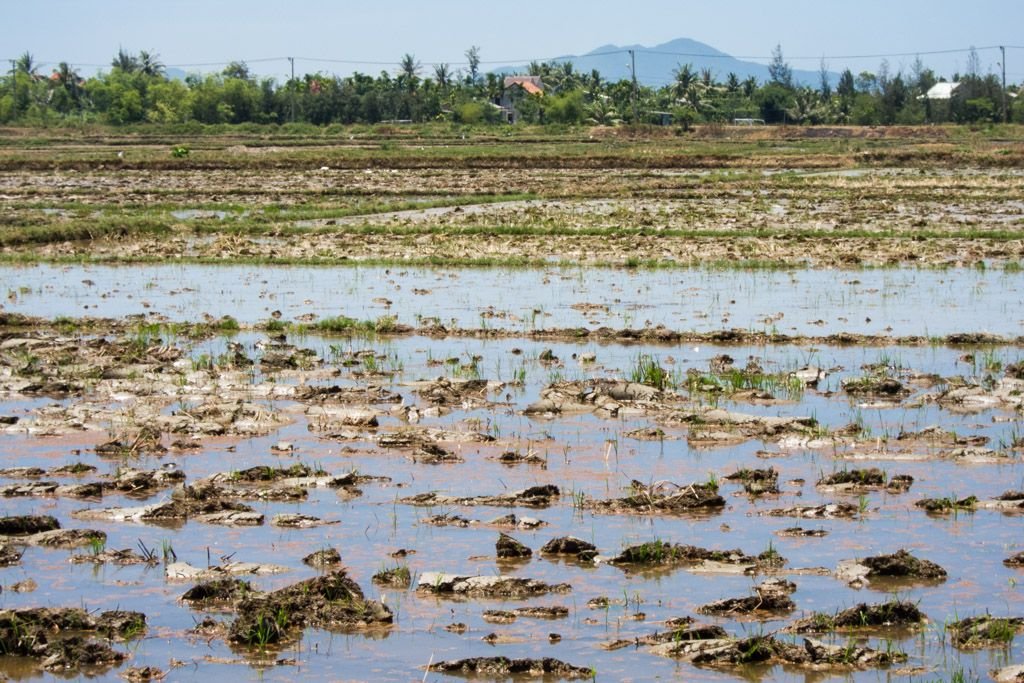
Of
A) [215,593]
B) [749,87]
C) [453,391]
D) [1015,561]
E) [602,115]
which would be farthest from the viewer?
[749,87]

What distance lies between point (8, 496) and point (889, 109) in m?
72.9

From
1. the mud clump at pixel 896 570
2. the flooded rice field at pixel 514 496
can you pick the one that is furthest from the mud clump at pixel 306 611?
the mud clump at pixel 896 570

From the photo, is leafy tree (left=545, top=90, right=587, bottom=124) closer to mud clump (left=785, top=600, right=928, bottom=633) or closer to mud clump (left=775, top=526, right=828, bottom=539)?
mud clump (left=775, top=526, right=828, bottom=539)

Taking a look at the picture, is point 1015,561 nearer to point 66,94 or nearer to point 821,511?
point 821,511

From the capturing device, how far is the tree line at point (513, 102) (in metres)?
74.8

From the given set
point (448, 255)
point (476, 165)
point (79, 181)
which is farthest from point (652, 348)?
point (476, 165)

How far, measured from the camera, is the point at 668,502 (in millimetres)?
6535

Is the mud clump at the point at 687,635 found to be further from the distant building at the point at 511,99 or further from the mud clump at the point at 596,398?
the distant building at the point at 511,99

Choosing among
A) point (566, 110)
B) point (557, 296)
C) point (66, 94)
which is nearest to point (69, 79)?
point (66, 94)

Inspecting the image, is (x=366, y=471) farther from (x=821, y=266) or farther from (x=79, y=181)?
(x=79, y=181)

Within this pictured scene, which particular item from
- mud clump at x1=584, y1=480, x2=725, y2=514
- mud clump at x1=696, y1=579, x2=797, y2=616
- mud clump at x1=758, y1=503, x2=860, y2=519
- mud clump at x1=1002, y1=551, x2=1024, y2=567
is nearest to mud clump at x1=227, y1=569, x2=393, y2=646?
mud clump at x1=696, y1=579, x2=797, y2=616

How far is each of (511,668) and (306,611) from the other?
0.97 m

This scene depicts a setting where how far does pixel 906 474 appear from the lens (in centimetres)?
713

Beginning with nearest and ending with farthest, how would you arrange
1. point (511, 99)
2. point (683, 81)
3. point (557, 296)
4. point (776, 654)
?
point (776, 654)
point (557, 296)
point (683, 81)
point (511, 99)
